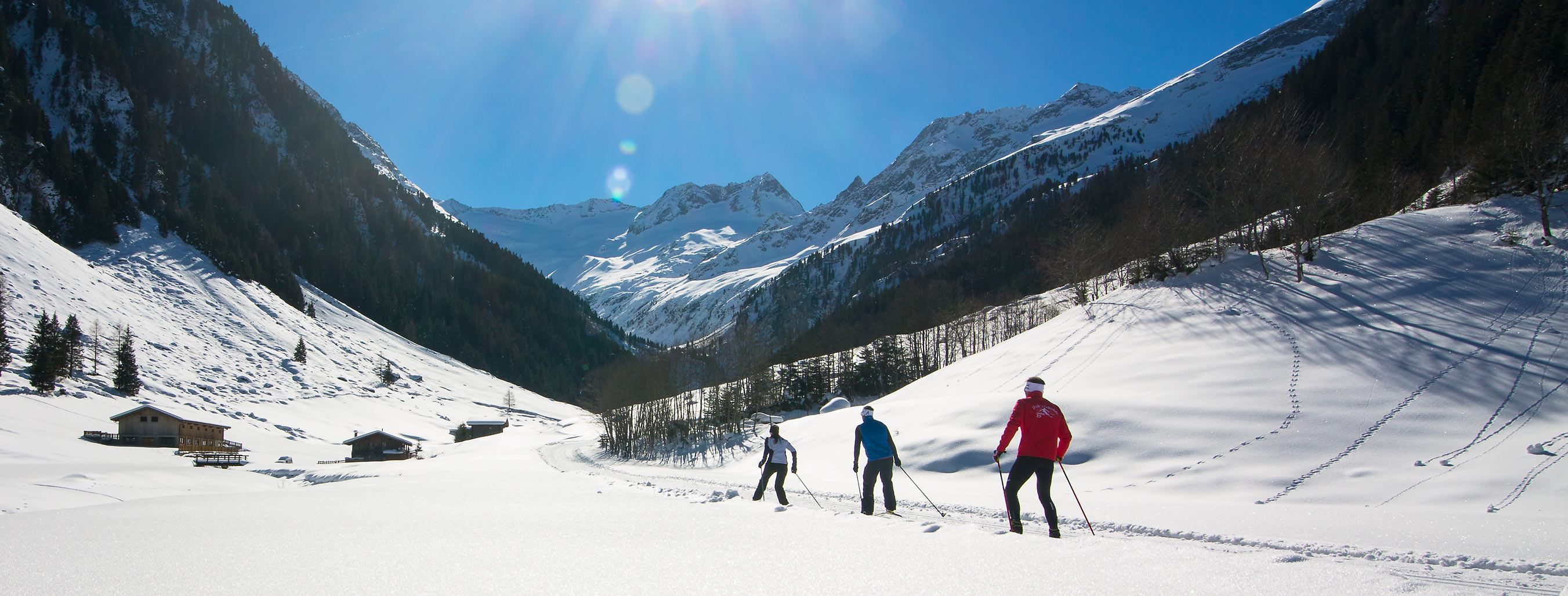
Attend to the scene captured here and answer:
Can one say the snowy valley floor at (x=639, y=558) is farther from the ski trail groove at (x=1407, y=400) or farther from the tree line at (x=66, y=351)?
the tree line at (x=66, y=351)

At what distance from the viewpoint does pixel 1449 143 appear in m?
40.2

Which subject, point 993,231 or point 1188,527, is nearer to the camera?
point 1188,527

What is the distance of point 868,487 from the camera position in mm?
10102

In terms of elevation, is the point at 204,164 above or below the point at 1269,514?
above

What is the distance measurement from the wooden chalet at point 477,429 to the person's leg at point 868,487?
72.4 metres

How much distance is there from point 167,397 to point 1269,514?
3060 inches

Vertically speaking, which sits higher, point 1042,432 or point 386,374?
point 386,374

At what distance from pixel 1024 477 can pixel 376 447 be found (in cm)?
5919

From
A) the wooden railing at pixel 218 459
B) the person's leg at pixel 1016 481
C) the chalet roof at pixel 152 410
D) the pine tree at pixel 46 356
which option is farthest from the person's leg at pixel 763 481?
the pine tree at pixel 46 356

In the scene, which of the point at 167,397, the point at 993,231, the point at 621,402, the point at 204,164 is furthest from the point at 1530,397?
the point at 204,164

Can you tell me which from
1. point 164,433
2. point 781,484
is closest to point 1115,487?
point 781,484

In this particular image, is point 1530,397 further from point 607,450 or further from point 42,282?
point 42,282

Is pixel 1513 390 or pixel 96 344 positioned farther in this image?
pixel 96 344

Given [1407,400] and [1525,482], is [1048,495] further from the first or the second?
[1407,400]
